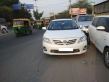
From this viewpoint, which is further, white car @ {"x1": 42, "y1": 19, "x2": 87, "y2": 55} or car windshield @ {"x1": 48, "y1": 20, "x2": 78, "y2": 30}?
car windshield @ {"x1": 48, "y1": 20, "x2": 78, "y2": 30}

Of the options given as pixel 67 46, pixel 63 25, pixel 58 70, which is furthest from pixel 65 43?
pixel 63 25

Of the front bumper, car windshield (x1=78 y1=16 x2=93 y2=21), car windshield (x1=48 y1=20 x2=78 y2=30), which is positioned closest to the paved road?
the front bumper

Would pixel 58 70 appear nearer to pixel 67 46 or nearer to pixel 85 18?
pixel 67 46

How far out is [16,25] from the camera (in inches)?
598

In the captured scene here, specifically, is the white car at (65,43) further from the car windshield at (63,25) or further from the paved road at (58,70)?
the car windshield at (63,25)

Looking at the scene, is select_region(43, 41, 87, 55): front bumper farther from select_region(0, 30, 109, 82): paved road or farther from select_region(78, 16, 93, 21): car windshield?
select_region(78, 16, 93, 21): car windshield

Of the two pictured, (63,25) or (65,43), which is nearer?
(65,43)

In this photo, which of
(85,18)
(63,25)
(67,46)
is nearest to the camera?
(67,46)

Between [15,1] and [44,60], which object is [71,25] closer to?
[44,60]

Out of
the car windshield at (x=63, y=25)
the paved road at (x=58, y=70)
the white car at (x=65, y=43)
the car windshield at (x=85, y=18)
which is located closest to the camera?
the paved road at (x=58, y=70)

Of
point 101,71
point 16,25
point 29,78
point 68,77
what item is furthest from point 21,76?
point 16,25

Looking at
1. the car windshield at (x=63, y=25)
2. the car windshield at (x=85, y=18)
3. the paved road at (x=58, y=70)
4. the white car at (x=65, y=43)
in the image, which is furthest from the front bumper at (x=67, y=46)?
the car windshield at (x=85, y=18)

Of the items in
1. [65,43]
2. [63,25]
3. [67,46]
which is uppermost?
[63,25]

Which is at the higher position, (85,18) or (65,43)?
(85,18)
